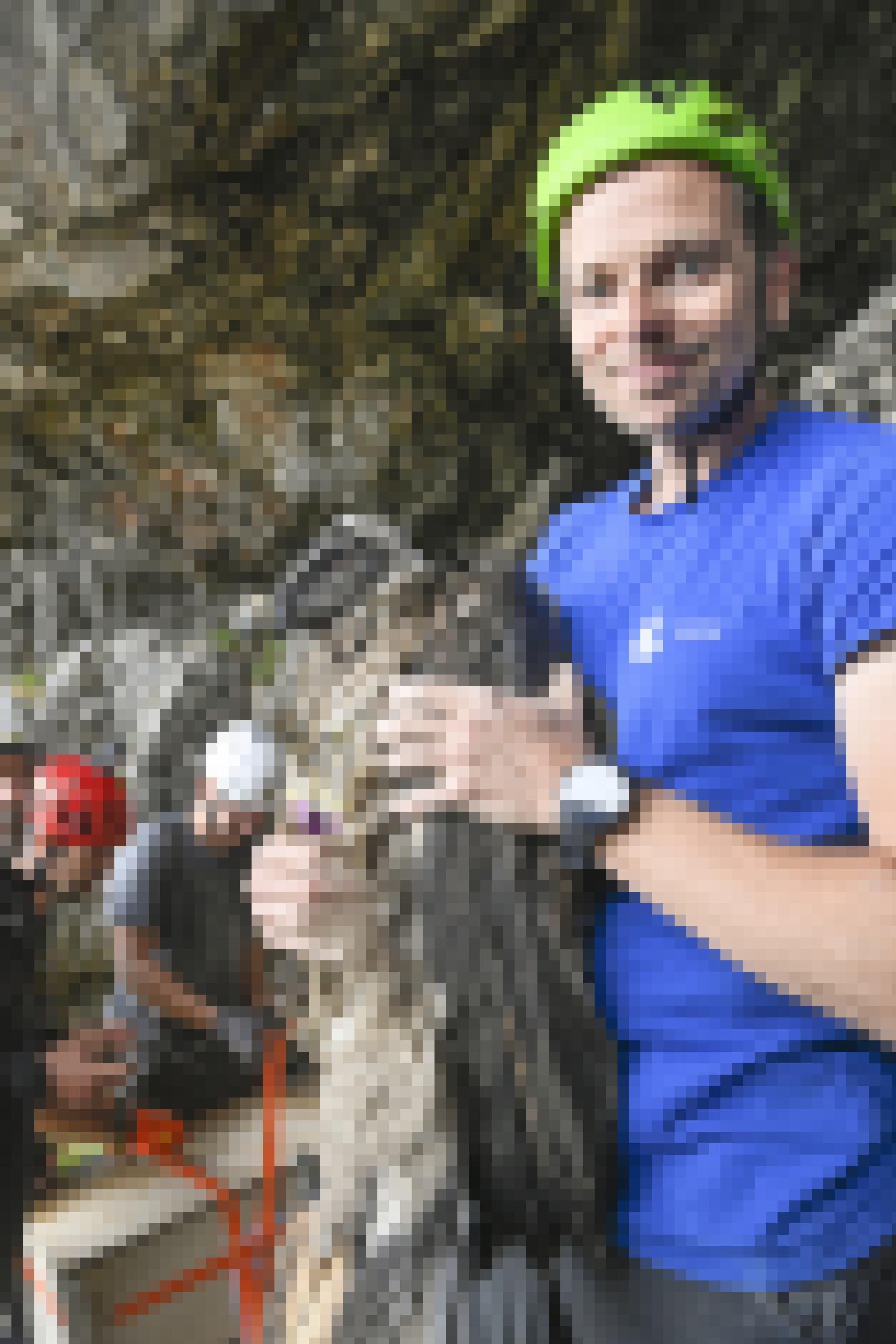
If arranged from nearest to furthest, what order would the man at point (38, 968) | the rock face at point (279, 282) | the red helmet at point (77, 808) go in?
the man at point (38, 968) → the red helmet at point (77, 808) → the rock face at point (279, 282)

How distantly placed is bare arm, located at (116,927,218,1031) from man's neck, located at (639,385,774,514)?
128 centimetres

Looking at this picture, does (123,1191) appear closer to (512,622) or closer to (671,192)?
(512,622)

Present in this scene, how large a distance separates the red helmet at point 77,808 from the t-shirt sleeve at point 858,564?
1266mm

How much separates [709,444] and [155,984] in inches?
56.2

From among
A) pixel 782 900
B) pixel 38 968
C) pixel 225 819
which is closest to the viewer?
pixel 782 900

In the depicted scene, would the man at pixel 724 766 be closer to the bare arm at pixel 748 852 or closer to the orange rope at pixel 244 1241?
the bare arm at pixel 748 852

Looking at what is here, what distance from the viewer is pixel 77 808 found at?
155cm

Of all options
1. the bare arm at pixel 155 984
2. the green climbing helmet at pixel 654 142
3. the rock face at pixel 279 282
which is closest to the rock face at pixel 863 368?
the rock face at pixel 279 282

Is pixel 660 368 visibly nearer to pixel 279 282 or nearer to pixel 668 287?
pixel 668 287

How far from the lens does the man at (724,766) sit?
14.6 inches

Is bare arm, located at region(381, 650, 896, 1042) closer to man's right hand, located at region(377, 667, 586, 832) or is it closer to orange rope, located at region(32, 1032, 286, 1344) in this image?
man's right hand, located at region(377, 667, 586, 832)

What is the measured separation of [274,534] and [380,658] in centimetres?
183

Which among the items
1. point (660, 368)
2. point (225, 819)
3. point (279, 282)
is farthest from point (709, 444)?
point (279, 282)

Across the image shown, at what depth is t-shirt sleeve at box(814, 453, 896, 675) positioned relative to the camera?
14.4 inches
